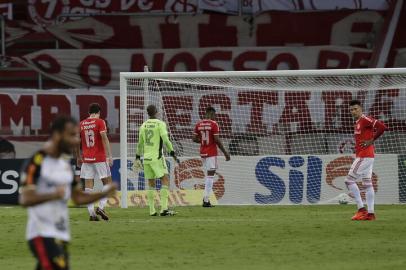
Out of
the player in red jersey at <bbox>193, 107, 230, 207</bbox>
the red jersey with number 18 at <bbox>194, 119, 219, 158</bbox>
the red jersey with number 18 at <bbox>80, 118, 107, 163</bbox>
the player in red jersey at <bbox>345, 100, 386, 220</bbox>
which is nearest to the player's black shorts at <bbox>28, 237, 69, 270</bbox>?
the red jersey with number 18 at <bbox>80, 118, 107, 163</bbox>

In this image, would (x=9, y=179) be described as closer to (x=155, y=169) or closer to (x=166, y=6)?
(x=155, y=169)

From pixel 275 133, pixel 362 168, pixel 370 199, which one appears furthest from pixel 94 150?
pixel 275 133

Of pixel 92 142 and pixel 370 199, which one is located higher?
pixel 92 142

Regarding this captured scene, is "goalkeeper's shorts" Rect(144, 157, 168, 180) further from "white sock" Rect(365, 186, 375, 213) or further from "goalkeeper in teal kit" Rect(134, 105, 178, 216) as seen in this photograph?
"white sock" Rect(365, 186, 375, 213)

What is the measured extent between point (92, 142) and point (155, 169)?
4.75 ft

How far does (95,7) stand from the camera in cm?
3403

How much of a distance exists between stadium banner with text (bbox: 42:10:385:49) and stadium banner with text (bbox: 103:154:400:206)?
30.1ft

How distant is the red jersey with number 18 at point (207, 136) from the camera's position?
2323cm

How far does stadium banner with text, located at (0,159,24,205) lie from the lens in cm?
2505

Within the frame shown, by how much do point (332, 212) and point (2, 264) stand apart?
976 cm

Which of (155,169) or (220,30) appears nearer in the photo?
(155,169)

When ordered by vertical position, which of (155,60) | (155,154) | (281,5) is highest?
(281,5)

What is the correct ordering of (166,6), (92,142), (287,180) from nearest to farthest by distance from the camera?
(92,142) < (287,180) < (166,6)

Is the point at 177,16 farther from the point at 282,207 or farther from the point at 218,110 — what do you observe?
the point at 282,207
